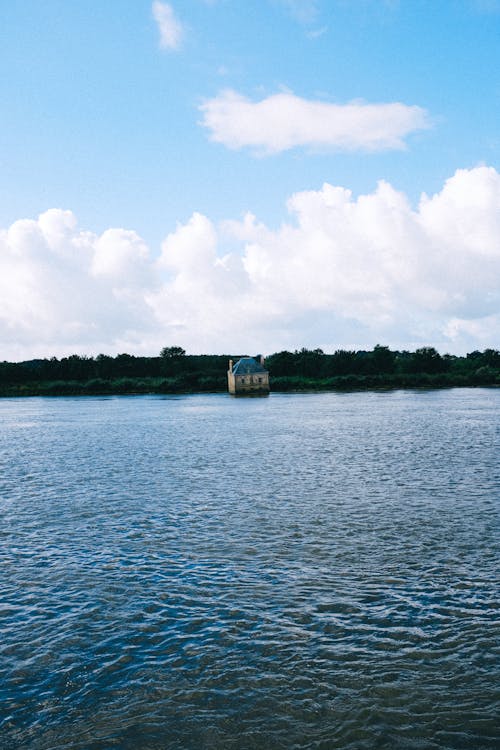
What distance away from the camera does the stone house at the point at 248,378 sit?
16738cm

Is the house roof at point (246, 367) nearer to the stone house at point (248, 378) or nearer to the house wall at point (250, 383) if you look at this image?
the stone house at point (248, 378)

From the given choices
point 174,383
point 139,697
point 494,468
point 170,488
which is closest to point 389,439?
point 494,468

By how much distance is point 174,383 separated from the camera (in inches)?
7756

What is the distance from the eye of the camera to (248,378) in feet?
550

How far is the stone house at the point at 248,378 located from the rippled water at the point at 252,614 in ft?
445

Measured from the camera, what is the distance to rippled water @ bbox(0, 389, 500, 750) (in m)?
9.36

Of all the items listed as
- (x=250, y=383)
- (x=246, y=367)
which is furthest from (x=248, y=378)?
(x=246, y=367)

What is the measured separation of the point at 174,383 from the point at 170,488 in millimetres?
167847

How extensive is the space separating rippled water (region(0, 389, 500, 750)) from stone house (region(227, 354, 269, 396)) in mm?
135720

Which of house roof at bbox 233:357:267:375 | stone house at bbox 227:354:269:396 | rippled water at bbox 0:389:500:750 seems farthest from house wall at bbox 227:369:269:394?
rippled water at bbox 0:389:500:750

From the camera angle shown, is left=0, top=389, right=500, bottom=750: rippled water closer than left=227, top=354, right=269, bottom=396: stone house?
Yes

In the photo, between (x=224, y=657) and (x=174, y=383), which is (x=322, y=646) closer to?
(x=224, y=657)

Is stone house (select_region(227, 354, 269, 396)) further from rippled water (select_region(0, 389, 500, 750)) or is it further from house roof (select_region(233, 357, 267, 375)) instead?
rippled water (select_region(0, 389, 500, 750))

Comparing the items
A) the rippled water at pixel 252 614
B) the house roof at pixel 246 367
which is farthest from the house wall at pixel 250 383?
the rippled water at pixel 252 614
